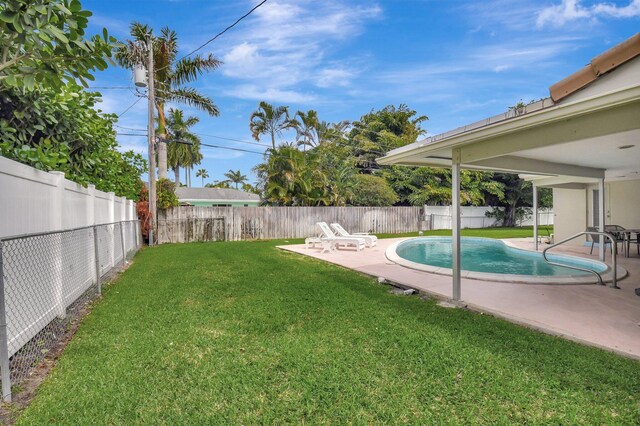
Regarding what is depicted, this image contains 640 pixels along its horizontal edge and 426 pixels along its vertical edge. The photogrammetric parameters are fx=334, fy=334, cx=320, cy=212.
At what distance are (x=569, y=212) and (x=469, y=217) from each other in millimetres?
14669

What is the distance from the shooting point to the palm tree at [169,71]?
60.8 feet

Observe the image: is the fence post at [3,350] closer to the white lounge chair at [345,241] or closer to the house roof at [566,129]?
the house roof at [566,129]

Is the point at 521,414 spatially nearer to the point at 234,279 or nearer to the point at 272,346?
the point at 272,346

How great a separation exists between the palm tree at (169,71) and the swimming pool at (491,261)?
14.6 metres

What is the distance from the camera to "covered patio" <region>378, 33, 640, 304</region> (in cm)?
366

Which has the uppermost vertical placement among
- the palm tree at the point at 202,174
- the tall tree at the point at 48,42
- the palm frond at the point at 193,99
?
the palm tree at the point at 202,174

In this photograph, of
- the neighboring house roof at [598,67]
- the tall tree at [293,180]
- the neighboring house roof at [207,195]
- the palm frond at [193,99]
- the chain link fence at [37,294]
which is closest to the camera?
the chain link fence at [37,294]

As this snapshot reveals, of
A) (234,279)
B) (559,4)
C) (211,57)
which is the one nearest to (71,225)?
(234,279)

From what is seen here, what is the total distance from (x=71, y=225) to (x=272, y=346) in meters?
4.27

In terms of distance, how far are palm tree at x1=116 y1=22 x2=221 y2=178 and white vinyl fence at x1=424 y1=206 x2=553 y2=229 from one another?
16.6 metres

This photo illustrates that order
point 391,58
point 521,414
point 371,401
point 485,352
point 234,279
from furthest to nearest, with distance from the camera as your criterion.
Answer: point 391,58 < point 234,279 < point 485,352 < point 371,401 < point 521,414

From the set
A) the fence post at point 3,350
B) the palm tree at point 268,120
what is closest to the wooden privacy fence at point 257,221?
the palm tree at point 268,120

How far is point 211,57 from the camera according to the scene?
20.5 metres

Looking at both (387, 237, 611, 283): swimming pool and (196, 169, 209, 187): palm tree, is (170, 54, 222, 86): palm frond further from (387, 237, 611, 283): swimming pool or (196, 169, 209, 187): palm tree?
(196, 169, 209, 187): palm tree
